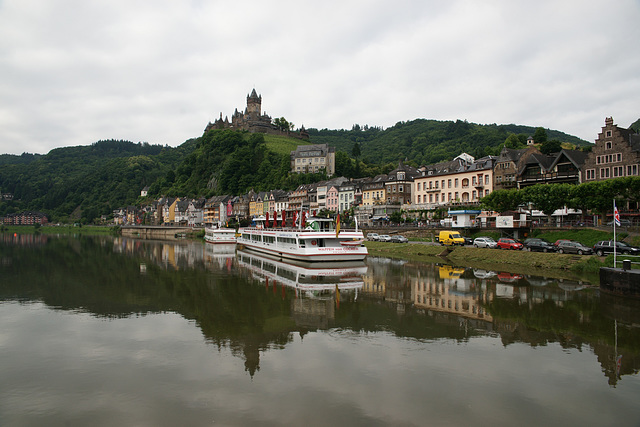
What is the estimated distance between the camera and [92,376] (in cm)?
1132

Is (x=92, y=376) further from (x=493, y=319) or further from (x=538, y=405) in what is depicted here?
(x=493, y=319)

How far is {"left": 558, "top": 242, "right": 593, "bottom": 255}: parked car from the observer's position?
3275 cm

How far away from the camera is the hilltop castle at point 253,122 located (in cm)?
18000

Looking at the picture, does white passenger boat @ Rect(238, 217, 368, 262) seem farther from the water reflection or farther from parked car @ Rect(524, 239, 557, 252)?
parked car @ Rect(524, 239, 557, 252)

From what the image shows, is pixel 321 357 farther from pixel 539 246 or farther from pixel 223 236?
pixel 223 236

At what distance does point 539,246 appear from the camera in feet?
120

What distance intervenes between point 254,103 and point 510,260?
6781 inches

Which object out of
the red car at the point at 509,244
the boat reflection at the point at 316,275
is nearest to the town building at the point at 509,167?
the red car at the point at 509,244

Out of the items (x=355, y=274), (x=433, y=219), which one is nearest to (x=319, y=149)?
(x=433, y=219)

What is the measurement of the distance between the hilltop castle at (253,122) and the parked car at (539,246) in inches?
6044

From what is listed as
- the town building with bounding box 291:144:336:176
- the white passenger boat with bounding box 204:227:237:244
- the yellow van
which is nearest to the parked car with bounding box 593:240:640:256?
the yellow van

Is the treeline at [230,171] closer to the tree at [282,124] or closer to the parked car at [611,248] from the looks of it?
the tree at [282,124]

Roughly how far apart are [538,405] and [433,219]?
198 feet

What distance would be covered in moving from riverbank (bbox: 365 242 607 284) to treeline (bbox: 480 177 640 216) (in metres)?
11.1
